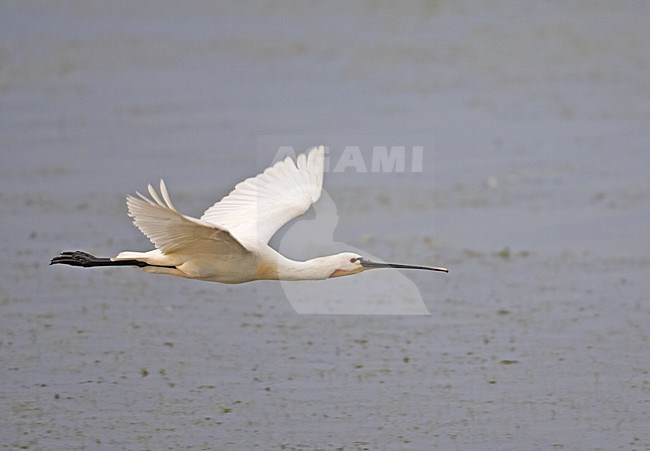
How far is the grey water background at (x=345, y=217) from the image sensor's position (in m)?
9.30

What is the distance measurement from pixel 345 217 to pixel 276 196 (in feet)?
13.7

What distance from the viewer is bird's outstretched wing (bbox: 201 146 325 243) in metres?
8.99

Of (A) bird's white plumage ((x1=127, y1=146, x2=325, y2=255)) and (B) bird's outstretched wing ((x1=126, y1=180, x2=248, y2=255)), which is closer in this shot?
(B) bird's outstretched wing ((x1=126, y1=180, x2=248, y2=255))

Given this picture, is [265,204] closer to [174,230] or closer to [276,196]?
[276,196]

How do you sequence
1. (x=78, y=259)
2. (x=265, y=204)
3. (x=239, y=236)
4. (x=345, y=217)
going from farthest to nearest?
1. (x=345, y=217)
2. (x=265, y=204)
3. (x=78, y=259)
4. (x=239, y=236)

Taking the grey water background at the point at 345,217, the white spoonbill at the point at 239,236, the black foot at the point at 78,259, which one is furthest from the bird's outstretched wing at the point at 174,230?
the grey water background at the point at 345,217

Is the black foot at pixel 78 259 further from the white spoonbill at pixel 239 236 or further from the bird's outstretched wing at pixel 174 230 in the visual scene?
the bird's outstretched wing at pixel 174 230

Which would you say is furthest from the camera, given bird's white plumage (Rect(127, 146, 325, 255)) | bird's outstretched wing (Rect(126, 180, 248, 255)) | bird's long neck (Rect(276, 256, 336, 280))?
bird's long neck (Rect(276, 256, 336, 280))

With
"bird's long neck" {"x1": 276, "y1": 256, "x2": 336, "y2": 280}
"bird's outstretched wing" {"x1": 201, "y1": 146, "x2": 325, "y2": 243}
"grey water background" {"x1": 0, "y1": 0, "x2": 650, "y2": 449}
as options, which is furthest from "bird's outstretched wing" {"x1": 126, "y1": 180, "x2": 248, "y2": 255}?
"grey water background" {"x1": 0, "y1": 0, "x2": 650, "y2": 449}

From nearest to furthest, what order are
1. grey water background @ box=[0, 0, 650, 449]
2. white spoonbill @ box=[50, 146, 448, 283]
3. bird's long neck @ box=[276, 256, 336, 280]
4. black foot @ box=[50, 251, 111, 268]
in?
white spoonbill @ box=[50, 146, 448, 283] < bird's long neck @ box=[276, 256, 336, 280] < black foot @ box=[50, 251, 111, 268] < grey water background @ box=[0, 0, 650, 449]

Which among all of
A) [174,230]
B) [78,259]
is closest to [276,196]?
[78,259]

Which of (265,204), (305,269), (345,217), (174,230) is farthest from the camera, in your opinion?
(345,217)

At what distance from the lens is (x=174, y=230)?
7590mm

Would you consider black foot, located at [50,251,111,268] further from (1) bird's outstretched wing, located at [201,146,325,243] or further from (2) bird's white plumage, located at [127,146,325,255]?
(1) bird's outstretched wing, located at [201,146,325,243]
